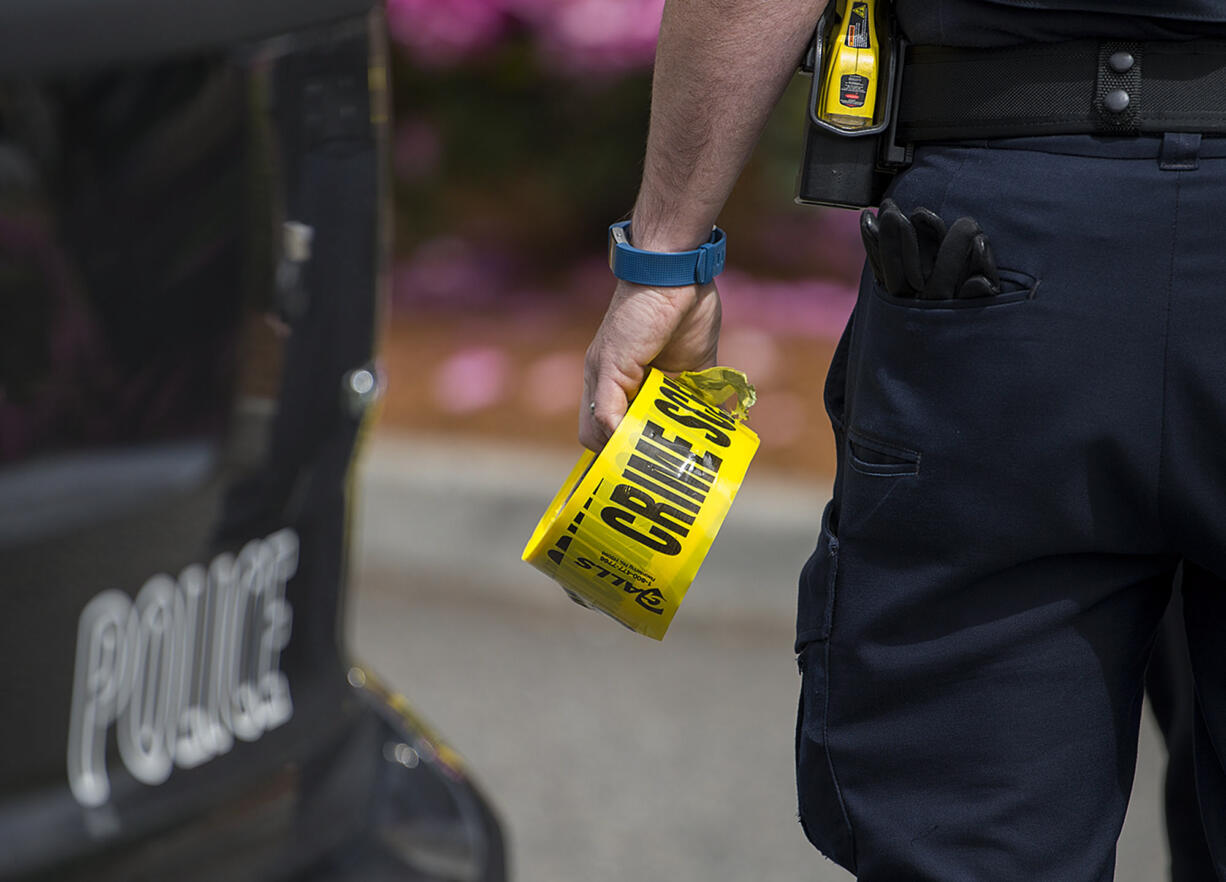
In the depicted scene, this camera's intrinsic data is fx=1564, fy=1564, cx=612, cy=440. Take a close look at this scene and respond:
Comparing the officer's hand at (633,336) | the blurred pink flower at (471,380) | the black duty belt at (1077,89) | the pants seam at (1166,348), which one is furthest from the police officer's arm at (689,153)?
the blurred pink flower at (471,380)

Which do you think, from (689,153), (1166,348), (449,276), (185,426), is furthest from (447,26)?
(1166,348)

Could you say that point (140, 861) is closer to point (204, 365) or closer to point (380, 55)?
point (204, 365)

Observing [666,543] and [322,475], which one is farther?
[322,475]

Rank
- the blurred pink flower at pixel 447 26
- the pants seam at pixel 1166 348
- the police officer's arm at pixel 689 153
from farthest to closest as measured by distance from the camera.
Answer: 1. the blurred pink flower at pixel 447 26
2. the police officer's arm at pixel 689 153
3. the pants seam at pixel 1166 348

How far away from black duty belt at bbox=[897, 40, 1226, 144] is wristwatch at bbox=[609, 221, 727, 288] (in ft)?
0.87

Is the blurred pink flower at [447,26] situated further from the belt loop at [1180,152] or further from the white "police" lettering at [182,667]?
the belt loop at [1180,152]

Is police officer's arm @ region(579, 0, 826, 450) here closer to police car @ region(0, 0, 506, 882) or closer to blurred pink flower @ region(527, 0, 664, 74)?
police car @ region(0, 0, 506, 882)

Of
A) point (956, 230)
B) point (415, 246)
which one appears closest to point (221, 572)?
point (956, 230)

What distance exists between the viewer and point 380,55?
74.1 inches

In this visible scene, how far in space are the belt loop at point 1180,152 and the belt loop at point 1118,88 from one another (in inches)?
1.1

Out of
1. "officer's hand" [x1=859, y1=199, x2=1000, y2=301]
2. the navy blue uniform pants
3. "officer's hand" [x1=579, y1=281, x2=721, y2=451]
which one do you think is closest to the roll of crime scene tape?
"officer's hand" [x1=579, y1=281, x2=721, y2=451]

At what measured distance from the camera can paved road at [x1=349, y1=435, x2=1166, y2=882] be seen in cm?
285

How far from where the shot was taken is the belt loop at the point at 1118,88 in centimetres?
129

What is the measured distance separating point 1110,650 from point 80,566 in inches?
39.0
